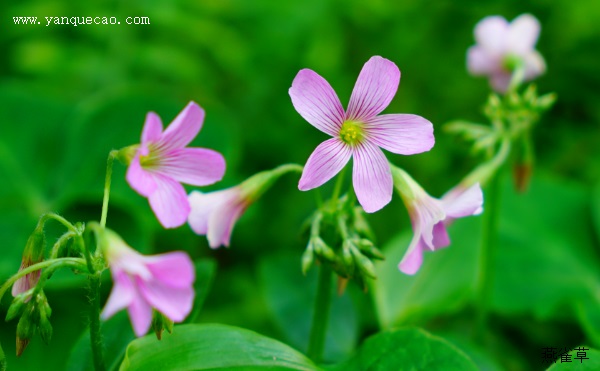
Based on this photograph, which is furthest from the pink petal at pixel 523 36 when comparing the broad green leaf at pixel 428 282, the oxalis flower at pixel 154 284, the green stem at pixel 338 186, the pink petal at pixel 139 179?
the oxalis flower at pixel 154 284

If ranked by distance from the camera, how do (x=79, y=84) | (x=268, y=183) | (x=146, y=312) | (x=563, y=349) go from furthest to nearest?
(x=79, y=84) < (x=563, y=349) < (x=268, y=183) < (x=146, y=312)

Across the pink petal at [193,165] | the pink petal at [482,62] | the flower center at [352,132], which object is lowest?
the pink petal at [193,165]

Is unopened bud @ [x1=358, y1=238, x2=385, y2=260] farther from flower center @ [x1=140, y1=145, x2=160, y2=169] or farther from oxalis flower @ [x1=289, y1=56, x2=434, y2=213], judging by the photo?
Result: flower center @ [x1=140, y1=145, x2=160, y2=169]

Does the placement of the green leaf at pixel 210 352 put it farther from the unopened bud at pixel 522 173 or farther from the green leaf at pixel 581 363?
the unopened bud at pixel 522 173

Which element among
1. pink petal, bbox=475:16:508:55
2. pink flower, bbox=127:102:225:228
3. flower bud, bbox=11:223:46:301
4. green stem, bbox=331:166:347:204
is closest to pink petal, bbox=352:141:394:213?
green stem, bbox=331:166:347:204

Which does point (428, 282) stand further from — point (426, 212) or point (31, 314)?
point (31, 314)

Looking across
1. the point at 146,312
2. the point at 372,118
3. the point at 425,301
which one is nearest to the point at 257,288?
the point at 425,301

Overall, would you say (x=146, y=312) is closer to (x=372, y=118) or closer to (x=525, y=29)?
(x=372, y=118)

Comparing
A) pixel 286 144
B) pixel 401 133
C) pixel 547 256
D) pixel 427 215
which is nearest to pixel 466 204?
pixel 427 215
